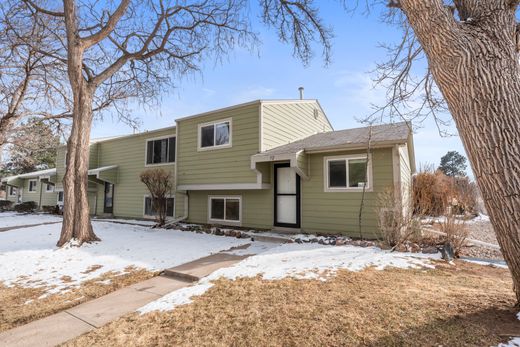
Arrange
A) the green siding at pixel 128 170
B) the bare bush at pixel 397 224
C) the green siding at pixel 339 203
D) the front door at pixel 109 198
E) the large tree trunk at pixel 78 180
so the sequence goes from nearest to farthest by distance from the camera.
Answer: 1. the bare bush at pixel 397 224
2. the large tree trunk at pixel 78 180
3. the green siding at pixel 339 203
4. the green siding at pixel 128 170
5. the front door at pixel 109 198

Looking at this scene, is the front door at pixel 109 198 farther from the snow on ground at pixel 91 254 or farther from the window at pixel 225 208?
the window at pixel 225 208

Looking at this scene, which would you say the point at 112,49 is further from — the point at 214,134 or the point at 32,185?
the point at 32,185

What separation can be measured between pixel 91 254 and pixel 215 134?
18.7 ft

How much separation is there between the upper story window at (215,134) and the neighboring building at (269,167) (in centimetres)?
4

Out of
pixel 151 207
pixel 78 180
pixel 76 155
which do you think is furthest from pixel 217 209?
pixel 76 155

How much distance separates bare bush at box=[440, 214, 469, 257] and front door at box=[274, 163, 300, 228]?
408 cm

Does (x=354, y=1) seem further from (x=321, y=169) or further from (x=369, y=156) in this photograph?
(x=321, y=169)

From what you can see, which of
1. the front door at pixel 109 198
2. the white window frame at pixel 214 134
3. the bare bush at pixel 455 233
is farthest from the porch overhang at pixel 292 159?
the front door at pixel 109 198

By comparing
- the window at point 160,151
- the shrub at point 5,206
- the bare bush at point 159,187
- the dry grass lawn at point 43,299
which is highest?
the window at point 160,151

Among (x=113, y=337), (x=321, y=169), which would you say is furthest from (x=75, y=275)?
(x=321, y=169)

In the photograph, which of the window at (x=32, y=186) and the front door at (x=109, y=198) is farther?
the window at (x=32, y=186)

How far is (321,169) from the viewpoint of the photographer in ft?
27.9

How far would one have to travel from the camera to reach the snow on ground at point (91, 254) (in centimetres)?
515

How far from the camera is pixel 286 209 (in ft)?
30.0
